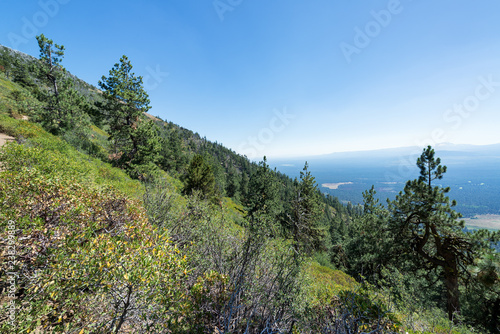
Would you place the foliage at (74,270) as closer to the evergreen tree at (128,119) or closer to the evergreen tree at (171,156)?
the evergreen tree at (128,119)

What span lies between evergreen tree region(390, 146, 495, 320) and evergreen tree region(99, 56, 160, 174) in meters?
22.5

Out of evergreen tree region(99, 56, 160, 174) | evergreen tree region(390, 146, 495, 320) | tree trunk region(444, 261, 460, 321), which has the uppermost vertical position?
evergreen tree region(99, 56, 160, 174)

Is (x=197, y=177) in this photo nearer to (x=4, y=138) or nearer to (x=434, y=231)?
(x=4, y=138)

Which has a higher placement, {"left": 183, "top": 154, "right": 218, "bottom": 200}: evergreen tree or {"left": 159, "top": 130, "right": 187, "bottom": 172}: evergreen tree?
{"left": 159, "top": 130, "right": 187, "bottom": 172}: evergreen tree

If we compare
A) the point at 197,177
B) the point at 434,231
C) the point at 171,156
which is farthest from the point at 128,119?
the point at 171,156

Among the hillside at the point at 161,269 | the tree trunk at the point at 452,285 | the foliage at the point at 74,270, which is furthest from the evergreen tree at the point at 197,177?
the tree trunk at the point at 452,285

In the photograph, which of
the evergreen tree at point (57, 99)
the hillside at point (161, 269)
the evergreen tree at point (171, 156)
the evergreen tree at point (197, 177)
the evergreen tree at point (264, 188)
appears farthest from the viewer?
the evergreen tree at point (171, 156)

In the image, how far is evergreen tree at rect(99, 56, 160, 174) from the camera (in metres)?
16.4

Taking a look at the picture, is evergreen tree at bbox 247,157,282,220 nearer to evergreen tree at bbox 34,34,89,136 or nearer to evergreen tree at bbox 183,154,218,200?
evergreen tree at bbox 183,154,218,200

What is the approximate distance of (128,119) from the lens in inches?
687

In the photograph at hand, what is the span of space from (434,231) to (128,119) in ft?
87.4

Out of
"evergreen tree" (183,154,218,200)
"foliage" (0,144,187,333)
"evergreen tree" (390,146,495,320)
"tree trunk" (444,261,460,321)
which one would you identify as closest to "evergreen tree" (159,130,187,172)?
"evergreen tree" (183,154,218,200)

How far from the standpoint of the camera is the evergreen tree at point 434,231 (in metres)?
10.4

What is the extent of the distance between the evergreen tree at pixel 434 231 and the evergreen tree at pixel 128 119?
22.5m
